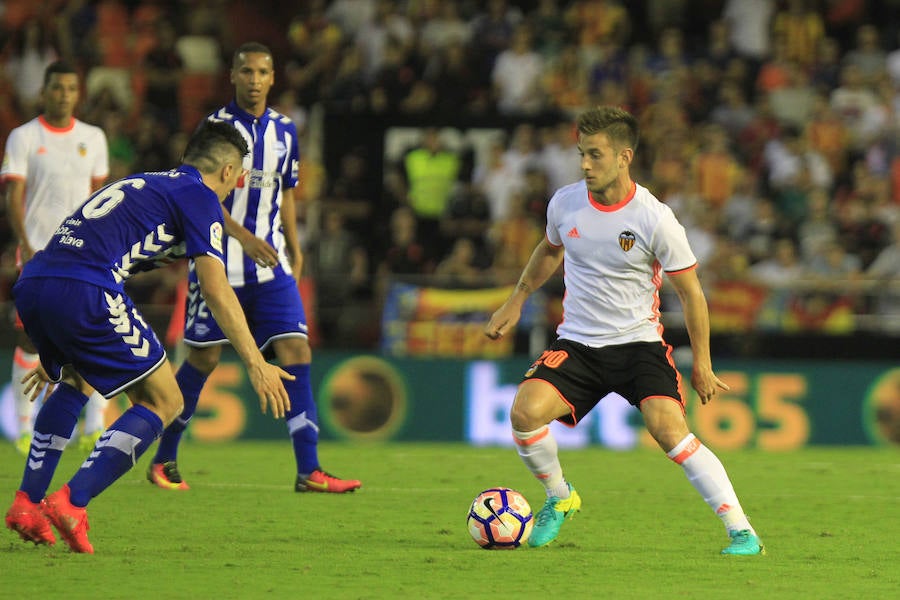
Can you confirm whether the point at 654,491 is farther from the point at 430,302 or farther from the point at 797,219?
the point at 797,219

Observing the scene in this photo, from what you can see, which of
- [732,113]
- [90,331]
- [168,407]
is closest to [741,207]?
[732,113]

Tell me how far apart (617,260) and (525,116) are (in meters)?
10.9

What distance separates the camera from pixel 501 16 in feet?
64.2

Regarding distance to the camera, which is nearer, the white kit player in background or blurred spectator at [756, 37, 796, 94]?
the white kit player in background

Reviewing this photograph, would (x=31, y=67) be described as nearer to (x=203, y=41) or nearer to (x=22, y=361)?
(x=203, y=41)

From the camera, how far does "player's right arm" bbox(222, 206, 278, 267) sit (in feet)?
29.5

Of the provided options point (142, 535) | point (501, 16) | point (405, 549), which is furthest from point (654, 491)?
point (501, 16)

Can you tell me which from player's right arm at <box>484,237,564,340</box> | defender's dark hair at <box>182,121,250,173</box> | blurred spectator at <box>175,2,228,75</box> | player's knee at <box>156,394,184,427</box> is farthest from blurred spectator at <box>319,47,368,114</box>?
player's knee at <box>156,394,184,427</box>

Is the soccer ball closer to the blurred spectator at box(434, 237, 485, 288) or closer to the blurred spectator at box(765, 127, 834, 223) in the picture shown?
the blurred spectator at box(434, 237, 485, 288)

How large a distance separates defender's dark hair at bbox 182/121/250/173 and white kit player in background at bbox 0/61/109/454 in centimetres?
370

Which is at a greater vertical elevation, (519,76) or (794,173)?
(519,76)

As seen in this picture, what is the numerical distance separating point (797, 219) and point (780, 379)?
2.87 m

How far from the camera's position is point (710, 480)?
7027mm

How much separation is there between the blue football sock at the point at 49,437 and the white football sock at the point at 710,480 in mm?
→ 2827
